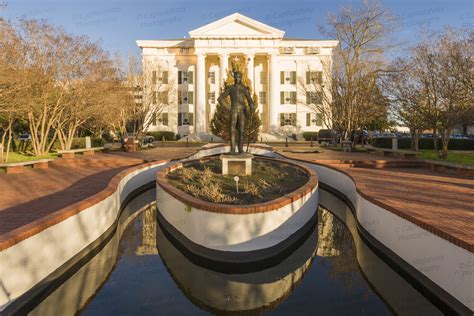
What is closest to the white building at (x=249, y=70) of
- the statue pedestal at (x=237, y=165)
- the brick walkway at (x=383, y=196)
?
the brick walkway at (x=383, y=196)

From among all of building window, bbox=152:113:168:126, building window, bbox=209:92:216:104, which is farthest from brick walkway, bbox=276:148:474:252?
building window, bbox=152:113:168:126

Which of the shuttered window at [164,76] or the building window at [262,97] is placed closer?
the shuttered window at [164,76]

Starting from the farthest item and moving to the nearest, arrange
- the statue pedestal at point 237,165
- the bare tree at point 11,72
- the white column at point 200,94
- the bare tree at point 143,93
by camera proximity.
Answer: the white column at point 200,94 → the bare tree at point 143,93 → the bare tree at point 11,72 → the statue pedestal at point 237,165

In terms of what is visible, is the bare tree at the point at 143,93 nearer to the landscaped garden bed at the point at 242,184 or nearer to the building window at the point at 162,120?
the building window at the point at 162,120

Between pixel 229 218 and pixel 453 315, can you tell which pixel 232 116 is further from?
pixel 453 315

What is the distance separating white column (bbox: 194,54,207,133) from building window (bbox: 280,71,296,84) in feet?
38.5

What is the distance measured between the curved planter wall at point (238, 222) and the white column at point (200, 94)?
40022 mm

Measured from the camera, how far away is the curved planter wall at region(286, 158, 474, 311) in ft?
15.7

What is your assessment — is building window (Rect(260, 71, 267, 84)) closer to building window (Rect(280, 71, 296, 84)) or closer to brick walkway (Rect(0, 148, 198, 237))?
building window (Rect(280, 71, 296, 84))

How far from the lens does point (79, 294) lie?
5.86m

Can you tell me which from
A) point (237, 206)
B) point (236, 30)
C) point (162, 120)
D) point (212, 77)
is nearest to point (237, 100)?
point (237, 206)

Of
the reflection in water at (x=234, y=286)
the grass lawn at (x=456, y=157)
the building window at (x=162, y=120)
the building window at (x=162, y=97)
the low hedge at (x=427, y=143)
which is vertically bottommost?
the reflection in water at (x=234, y=286)

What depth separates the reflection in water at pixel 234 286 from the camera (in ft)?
17.7

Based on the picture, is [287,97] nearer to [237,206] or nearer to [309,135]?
[309,135]
